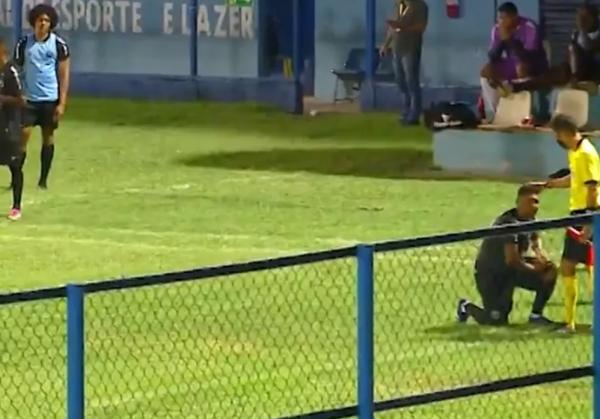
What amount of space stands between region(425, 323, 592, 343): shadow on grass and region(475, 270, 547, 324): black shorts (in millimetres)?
91

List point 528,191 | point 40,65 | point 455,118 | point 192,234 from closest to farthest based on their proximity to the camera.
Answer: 1. point 528,191
2. point 192,234
3. point 40,65
4. point 455,118

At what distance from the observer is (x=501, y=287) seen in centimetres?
1267

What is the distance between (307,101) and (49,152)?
10830mm

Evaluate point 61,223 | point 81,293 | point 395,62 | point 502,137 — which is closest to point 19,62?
point 61,223

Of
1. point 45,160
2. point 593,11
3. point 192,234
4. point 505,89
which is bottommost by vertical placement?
point 192,234

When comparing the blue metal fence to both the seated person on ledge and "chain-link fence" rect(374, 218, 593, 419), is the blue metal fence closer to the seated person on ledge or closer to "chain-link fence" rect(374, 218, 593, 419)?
"chain-link fence" rect(374, 218, 593, 419)

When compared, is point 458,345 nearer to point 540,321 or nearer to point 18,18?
point 540,321

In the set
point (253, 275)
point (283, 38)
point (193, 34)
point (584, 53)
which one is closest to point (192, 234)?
point (584, 53)

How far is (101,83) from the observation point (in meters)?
32.5

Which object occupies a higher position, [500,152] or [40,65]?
[40,65]

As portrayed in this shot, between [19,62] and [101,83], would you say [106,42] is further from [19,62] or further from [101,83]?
[19,62]

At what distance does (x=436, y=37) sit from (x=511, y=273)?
1889 centimetres

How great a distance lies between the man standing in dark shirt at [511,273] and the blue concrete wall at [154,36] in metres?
18.4

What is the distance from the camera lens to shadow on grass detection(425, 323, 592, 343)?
37.8 ft
